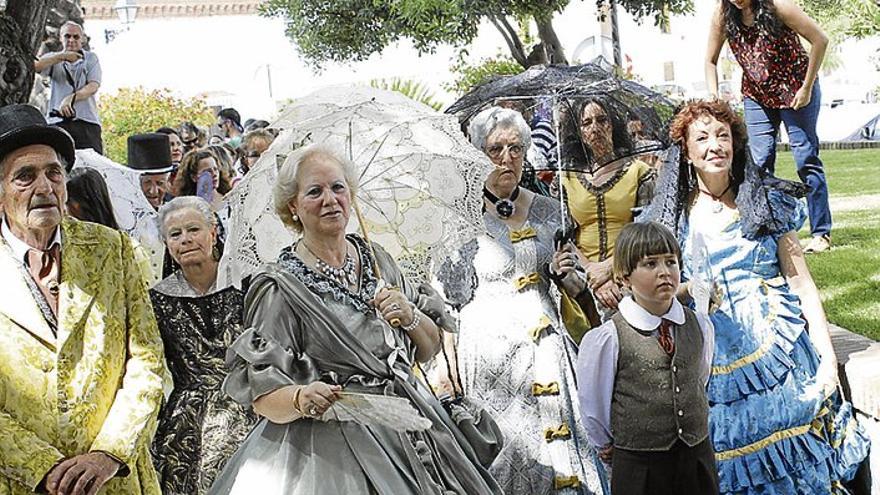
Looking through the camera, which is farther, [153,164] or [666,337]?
[153,164]

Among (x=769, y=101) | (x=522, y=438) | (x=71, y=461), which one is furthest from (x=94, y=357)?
(x=769, y=101)

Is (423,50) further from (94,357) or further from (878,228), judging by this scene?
(94,357)

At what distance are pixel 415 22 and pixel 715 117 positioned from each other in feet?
28.0

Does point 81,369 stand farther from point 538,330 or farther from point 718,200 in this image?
point 718,200

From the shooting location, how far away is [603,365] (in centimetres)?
479

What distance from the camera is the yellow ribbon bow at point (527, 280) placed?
5469 mm

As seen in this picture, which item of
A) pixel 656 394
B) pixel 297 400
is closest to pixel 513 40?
pixel 656 394

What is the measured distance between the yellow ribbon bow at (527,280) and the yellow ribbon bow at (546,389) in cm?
43

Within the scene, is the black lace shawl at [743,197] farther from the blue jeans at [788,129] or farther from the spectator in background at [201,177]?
the spectator in background at [201,177]

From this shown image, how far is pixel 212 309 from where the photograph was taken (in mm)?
5227

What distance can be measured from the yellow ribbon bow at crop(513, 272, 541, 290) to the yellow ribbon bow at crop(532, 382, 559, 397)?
0.43m

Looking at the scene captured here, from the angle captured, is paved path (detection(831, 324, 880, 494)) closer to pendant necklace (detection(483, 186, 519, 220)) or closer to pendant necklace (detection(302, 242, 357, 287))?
pendant necklace (detection(483, 186, 519, 220))

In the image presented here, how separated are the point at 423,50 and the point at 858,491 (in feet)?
32.0

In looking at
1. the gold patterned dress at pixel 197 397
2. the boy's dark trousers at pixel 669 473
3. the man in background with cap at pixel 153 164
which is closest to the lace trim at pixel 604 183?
the boy's dark trousers at pixel 669 473
